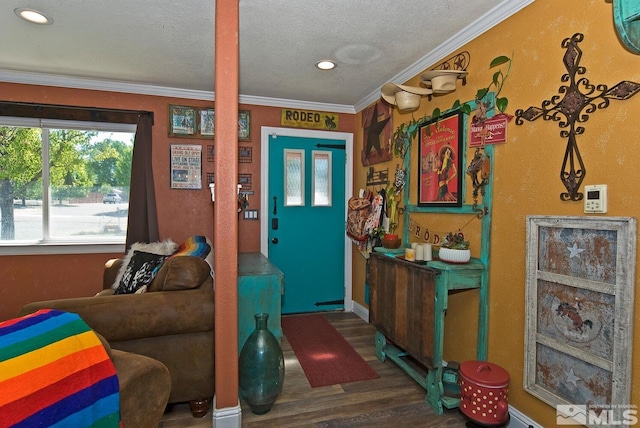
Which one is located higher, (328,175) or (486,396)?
(328,175)

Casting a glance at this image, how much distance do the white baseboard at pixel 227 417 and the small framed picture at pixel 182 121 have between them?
2.69 meters

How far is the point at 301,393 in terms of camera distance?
7.55ft

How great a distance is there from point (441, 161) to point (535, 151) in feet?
2.45

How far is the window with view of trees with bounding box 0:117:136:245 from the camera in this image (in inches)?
127

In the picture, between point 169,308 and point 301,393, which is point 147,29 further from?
point 301,393

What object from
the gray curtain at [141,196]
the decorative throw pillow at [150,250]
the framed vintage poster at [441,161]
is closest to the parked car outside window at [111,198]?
the gray curtain at [141,196]

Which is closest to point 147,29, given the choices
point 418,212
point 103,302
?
point 103,302

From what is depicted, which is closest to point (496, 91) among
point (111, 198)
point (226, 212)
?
point (226, 212)

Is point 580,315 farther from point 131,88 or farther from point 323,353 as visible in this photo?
point 131,88

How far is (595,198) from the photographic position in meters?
1.51

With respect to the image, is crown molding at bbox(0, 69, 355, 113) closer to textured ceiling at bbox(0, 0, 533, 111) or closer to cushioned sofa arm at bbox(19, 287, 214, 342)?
textured ceiling at bbox(0, 0, 533, 111)

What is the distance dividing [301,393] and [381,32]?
250cm

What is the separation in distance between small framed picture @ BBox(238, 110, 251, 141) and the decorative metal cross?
2832 millimetres

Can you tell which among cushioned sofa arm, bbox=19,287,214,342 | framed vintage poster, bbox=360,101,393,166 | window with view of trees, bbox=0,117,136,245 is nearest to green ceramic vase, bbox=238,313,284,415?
cushioned sofa arm, bbox=19,287,214,342
